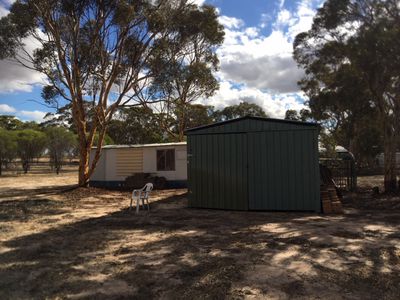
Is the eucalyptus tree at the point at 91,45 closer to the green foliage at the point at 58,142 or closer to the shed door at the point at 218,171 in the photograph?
the shed door at the point at 218,171

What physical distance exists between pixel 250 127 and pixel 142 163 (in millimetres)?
10933

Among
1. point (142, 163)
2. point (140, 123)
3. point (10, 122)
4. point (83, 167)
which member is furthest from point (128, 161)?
point (10, 122)

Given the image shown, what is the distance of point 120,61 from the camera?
18719 millimetres

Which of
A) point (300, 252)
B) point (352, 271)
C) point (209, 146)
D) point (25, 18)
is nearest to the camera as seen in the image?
point (352, 271)

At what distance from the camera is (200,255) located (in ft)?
20.2

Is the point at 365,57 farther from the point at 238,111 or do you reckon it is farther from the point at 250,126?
the point at 238,111

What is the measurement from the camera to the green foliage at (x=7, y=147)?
3781cm

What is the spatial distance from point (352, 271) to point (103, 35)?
614 inches

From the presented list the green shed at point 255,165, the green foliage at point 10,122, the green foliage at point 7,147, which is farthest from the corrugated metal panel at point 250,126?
the green foliage at point 10,122

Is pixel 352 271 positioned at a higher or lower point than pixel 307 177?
lower

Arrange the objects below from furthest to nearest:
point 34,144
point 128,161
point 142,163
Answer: point 34,144 < point 128,161 < point 142,163

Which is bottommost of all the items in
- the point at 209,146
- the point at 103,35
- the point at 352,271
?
the point at 352,271

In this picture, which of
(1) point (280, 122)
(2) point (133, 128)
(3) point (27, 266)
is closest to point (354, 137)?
(2) point (133, 128)

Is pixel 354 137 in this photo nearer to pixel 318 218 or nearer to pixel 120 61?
pixel 120 61
